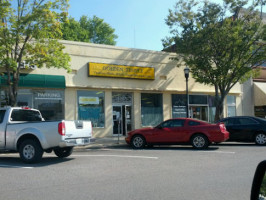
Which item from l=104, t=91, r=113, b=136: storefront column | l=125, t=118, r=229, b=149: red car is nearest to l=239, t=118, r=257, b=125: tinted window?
l=125, t=118, r=229, b=149: red car

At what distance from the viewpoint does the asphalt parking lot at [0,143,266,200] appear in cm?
590

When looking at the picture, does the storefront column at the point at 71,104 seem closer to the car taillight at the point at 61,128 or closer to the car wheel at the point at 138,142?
the car wheel at the point at 138,142

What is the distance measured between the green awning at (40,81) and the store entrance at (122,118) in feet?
14.0

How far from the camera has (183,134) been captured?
13.8 metres

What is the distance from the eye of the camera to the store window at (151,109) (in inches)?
855

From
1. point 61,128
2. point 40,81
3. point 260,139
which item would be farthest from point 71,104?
point 260,139

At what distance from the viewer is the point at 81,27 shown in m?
44.4

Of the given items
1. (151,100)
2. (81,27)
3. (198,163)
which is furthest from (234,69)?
(81,27)

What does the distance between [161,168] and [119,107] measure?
12.4m

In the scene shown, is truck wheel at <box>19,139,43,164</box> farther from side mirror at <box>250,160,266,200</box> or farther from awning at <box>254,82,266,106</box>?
awning at <box>254,82,266,106</box>

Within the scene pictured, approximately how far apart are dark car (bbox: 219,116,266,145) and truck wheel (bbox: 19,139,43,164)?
33.0 feet

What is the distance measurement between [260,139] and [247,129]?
2.53 ft

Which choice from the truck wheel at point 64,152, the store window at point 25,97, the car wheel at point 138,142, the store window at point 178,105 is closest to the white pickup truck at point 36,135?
the truck wheel at point 64,152

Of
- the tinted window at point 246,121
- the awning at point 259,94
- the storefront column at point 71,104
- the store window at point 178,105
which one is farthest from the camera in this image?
the awning at point 259,94
